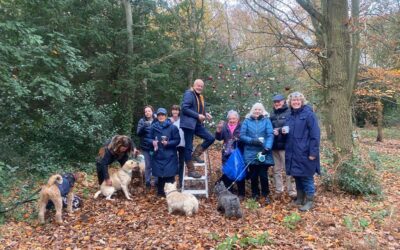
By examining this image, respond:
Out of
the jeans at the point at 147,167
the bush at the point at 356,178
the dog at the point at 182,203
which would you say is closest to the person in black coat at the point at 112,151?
the jeans at the point at 147,167

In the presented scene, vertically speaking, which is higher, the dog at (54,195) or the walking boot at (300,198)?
the dog at (54,195)

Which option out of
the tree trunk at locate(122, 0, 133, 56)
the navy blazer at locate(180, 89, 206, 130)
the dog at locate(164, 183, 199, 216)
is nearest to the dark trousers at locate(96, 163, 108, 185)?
the dog at locate(164, 183, 199, 216)

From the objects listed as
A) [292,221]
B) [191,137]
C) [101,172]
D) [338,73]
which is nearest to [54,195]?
[101,172]

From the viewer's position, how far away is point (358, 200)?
262 inches

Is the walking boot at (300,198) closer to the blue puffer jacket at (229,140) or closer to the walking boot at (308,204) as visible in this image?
the walking boot at (308,204)

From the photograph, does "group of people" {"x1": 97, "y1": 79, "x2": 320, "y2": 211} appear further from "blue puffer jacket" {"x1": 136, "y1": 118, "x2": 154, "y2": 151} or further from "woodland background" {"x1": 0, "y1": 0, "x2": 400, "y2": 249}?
"woodland background" {"x1": 0, "y1": 0, "x2": 400, "y2": 249}

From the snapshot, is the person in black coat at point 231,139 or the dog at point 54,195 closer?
the dog at point 54,195

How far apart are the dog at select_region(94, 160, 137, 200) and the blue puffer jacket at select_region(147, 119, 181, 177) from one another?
52cm

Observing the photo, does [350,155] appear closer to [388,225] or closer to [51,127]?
[388,225]

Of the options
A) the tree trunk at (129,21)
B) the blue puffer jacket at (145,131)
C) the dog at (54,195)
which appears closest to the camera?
the dog at (54,195)

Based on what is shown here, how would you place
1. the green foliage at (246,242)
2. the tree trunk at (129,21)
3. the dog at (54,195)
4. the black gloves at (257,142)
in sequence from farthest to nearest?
the tree trunk at (129,21) → the black gloves at (257,142) → the dog at (54,195) → the green foliage at (246,242)

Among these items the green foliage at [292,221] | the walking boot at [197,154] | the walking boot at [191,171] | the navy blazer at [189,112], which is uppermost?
the navy blazer at [189,112]

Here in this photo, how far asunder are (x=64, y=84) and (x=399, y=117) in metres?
25.8

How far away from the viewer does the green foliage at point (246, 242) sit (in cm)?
462
